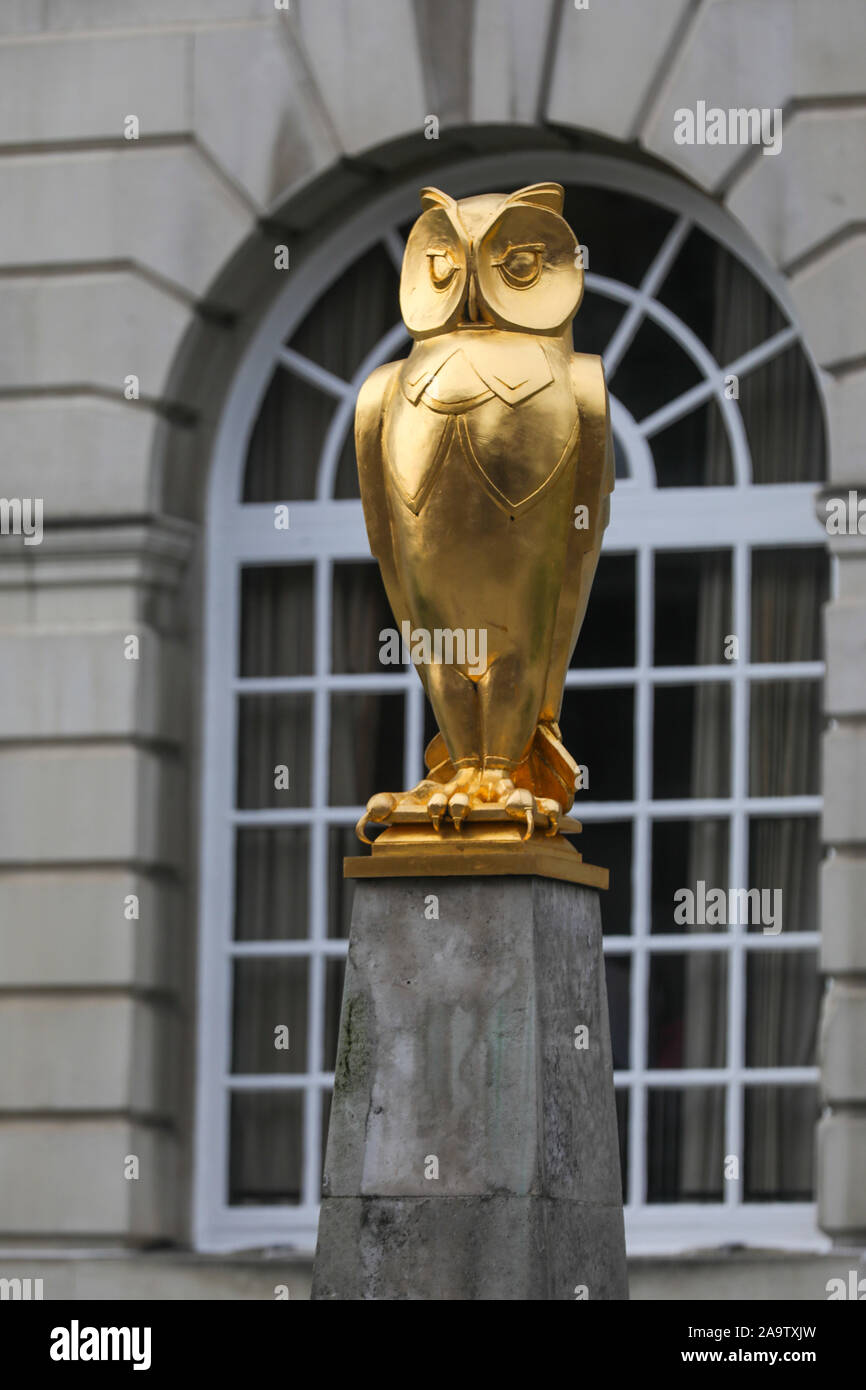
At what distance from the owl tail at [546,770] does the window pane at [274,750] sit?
238 inches

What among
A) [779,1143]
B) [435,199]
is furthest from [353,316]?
[435,199]

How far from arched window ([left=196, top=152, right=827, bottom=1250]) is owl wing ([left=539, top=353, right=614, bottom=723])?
5412mm

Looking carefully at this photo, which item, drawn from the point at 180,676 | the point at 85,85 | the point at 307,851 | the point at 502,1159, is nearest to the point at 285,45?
the point at 85,85

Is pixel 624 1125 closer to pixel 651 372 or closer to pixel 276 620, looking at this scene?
pixel 276 620

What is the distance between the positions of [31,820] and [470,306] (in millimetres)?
6723

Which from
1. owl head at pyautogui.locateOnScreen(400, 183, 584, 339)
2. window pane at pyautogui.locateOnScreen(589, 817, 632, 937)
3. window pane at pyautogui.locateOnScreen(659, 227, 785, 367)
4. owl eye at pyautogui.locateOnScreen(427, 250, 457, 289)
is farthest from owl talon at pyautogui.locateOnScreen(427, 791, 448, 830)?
window pane at pyautogui.locateOnScreen(659, 227, 785, 367)

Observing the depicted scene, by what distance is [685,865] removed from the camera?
46.9 ft

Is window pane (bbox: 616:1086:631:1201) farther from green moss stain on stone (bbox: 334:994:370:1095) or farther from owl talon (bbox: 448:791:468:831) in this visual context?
owl talon (bbox: 448:791:468:831)

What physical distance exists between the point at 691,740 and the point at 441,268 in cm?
601

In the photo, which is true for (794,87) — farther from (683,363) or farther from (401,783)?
(401,783)

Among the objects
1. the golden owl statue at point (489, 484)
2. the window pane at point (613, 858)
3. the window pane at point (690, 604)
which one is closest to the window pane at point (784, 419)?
the window pane at point (690, 604)

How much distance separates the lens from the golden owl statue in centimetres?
854

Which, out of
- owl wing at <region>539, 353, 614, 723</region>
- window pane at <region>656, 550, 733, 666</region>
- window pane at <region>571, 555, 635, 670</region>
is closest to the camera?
owl wing at <region>539, 353, 614, 723</region>

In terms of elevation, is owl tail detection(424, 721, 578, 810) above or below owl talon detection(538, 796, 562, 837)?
above
